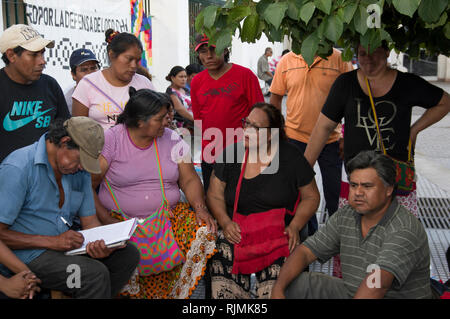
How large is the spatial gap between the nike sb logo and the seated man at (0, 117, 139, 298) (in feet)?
2.39

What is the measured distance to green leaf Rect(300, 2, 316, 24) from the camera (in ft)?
7.07

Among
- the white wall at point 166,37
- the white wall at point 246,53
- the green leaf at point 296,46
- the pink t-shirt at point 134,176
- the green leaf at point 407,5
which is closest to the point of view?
the green leaf at point 407,5

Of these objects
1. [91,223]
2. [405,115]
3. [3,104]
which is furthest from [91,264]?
[405,115]

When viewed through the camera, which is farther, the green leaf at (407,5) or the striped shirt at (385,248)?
the striped shirt at (385,248)

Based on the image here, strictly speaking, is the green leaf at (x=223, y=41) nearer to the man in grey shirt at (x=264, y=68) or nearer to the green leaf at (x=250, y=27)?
the green leaf at (x=250, y=27)

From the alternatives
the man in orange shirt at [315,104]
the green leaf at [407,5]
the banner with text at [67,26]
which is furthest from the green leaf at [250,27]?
the banner with text at [67,26]

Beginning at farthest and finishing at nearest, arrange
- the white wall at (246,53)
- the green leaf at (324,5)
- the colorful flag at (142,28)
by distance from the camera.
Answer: the white wall at (246,53), the colorful flag at (142,28), the green leaf at (324,5)

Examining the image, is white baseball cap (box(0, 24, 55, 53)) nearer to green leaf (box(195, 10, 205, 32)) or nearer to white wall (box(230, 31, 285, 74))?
green leaf (box(195, 10, 205, 32))

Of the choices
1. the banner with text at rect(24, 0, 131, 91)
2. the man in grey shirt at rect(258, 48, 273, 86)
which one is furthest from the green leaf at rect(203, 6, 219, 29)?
the man in grey shirt at rect(258, 48, 273, 86)

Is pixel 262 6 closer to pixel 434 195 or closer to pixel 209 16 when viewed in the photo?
pixel 209 16

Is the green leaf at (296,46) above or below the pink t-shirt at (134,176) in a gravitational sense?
above

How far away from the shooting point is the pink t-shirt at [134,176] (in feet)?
11.7

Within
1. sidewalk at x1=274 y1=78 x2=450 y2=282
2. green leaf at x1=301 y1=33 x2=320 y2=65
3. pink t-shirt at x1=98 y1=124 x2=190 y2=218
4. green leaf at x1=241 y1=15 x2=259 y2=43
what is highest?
green leaf at x1=241 y1=15 x2=259 y2=43

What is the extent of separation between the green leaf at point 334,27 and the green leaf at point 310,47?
0.27 feet
